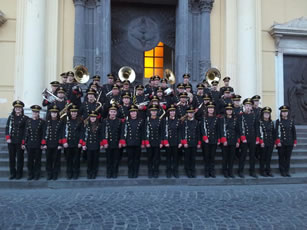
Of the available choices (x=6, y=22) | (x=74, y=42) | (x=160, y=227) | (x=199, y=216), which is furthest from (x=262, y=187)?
(x=6, y=22)

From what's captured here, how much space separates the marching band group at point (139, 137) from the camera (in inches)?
258

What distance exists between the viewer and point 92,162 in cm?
666

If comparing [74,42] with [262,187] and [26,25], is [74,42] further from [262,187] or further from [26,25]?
[262,187]

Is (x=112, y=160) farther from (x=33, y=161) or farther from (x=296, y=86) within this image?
(x=296, y=86)

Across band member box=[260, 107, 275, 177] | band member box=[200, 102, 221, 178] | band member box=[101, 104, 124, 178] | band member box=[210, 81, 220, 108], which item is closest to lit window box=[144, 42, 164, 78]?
band member box=[210, 81, 220, 108]

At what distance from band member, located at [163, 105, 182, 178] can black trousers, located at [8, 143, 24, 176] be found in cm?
325

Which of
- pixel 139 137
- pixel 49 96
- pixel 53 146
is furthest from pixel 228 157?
pixel 49 96

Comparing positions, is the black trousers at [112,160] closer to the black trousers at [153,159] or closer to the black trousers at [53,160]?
the black trousers at [153,159]

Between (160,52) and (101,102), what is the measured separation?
15.9 feet

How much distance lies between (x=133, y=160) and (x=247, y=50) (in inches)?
257

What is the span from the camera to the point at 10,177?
21.0 feet

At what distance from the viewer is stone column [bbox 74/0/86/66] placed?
1034cm

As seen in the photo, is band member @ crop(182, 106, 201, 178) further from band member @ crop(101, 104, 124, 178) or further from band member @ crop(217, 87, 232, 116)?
band member @ crop(217, 87, 232, 116)

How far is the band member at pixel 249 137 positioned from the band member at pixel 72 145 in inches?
149
